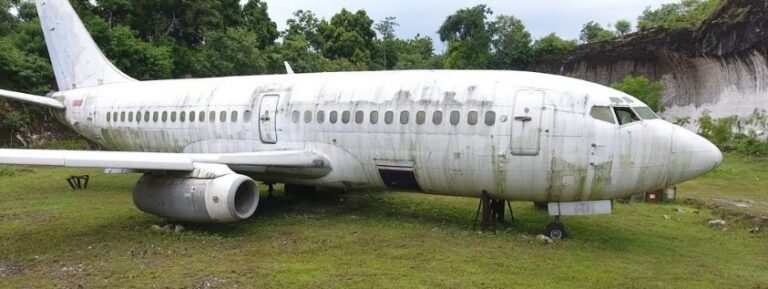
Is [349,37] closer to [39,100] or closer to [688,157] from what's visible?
[39,100]

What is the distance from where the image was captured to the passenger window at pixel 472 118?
38.3 feet

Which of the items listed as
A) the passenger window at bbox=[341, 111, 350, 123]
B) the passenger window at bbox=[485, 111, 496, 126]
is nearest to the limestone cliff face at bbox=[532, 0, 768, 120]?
the passenger window at bbox=[485, 111, 496, 126]

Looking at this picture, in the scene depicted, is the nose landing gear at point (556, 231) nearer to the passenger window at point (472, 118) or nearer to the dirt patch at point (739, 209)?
the passenger window at point (472, 118)

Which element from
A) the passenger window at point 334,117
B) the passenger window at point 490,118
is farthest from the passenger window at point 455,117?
the passenger window at point 334,117

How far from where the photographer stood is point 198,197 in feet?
38.4

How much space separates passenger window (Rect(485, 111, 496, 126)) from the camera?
1149 cm

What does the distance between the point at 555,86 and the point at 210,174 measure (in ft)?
22.6

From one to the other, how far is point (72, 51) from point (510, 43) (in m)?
39.3

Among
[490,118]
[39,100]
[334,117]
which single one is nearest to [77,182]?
[39,100]

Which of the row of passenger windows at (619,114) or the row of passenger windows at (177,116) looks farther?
the row of passenger windows at (177,116)

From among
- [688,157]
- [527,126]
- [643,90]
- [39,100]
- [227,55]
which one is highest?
[227,55]

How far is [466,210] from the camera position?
586 inches

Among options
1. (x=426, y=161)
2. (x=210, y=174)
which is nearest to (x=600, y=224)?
(x=426, y=161)

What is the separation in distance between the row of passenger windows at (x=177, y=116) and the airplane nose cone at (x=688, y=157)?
361 inches
